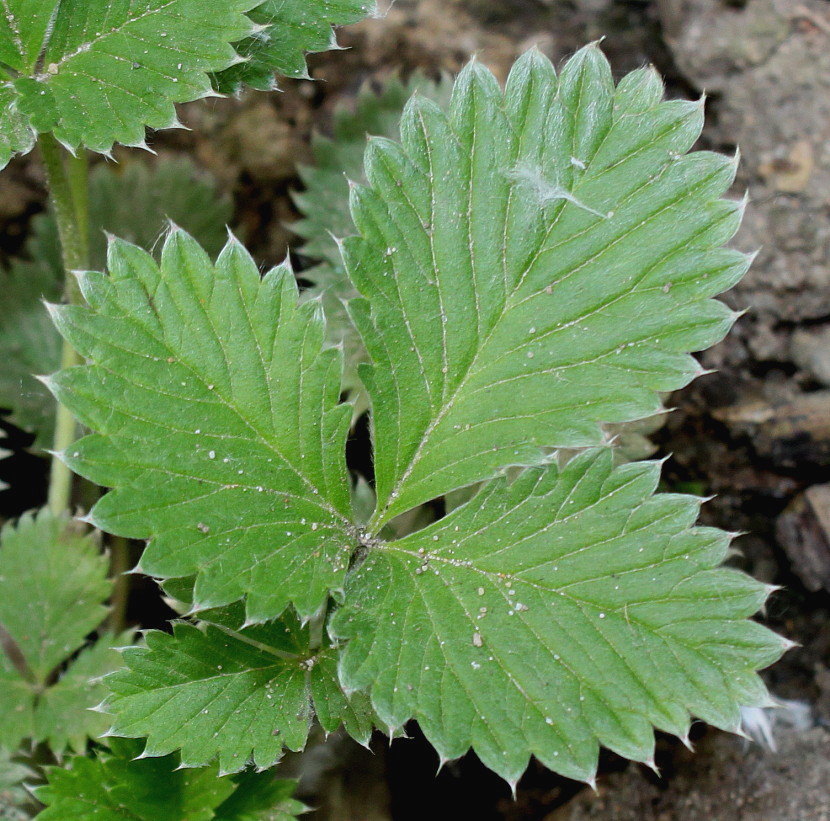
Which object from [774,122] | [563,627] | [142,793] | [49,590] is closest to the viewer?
[563,627]

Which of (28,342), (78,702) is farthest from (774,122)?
(78,702)

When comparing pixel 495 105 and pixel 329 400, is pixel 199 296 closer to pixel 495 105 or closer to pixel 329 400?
pixel 329 400

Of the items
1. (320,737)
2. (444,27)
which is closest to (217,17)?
(444,27)

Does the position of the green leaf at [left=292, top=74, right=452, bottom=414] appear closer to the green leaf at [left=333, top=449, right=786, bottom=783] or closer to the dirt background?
the dirt background

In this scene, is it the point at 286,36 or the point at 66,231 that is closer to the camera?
the point at 286,36

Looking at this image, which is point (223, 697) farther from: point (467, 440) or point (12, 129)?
point (12, 129)

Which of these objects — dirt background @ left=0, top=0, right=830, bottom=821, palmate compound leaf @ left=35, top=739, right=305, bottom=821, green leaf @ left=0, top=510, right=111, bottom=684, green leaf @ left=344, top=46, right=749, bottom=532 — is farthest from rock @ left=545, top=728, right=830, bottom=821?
green leaf @ left=0, top=510, right=111, bottom=684

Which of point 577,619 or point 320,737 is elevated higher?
point 577,619

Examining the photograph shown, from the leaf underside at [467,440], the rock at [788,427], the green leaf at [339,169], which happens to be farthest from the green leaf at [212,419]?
the rock at [788,427]
